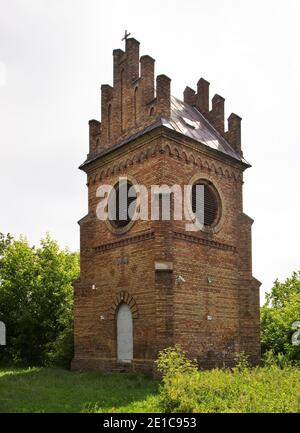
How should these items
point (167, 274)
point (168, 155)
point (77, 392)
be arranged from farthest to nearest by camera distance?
point (168, 155) → point (167, 274) → point (77, 392)

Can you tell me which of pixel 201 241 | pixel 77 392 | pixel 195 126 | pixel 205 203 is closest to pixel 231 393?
pixel 77 392

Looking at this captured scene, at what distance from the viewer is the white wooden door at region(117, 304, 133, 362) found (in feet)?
52.4

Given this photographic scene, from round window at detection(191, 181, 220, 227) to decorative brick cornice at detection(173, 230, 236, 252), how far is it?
72cm

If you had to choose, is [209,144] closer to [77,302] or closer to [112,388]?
[77,302]

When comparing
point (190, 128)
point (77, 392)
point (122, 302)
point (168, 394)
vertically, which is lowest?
point (77, 392)

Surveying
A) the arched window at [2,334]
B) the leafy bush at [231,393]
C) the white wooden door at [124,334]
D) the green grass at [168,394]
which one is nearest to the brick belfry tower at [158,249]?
the white wooden door at [124,334]

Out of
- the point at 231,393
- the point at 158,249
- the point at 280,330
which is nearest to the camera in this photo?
the point at 231,393

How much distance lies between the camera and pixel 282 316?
21.6m

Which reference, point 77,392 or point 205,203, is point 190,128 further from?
point 77,392

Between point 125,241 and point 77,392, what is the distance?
5.85 m

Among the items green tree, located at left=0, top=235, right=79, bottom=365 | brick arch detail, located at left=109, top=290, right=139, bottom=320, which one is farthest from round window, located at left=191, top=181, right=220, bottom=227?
green tree, located at left=0, top=235, right=79, bottom=365

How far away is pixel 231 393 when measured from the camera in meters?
9.59
